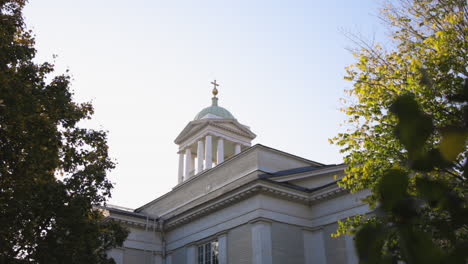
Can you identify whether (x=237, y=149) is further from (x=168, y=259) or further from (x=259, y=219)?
(x=259, y=219)

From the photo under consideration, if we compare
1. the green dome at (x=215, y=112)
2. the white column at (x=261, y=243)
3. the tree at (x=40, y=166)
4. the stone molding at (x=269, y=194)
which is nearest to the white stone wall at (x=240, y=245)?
the white column at (x=261, y=243)

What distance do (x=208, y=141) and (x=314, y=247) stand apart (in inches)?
633

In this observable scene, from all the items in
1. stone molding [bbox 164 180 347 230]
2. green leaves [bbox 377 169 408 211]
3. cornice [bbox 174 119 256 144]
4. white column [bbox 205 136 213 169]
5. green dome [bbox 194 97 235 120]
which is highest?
green dome [bbox 194 97 235 120]

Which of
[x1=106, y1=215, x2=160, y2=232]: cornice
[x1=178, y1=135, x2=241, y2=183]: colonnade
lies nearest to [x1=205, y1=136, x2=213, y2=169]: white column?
[x1=178, y1=135, x2=241, y2=183]: colonnade

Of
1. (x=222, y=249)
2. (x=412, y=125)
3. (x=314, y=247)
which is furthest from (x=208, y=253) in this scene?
(x=412, y=125)

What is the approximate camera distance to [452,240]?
5.69 feet

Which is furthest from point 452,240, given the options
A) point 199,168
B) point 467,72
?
point 199,168

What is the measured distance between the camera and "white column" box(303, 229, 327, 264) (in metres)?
24.8

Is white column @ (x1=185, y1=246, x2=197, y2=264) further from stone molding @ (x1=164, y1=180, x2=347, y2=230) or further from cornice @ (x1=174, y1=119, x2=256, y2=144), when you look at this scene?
cornice @ (x1=174, y1=119, x2=256, y2=144)

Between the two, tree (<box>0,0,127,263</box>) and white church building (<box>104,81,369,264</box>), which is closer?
tree (<box>0,0,127,263</box>)

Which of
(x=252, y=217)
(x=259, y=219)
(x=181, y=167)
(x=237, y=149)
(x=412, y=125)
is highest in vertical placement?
(x=237, y=149)

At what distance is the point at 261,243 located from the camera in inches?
926

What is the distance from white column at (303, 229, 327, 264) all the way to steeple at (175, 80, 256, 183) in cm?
1343

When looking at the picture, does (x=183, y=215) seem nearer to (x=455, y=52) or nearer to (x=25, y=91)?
(x=25, y=91)
